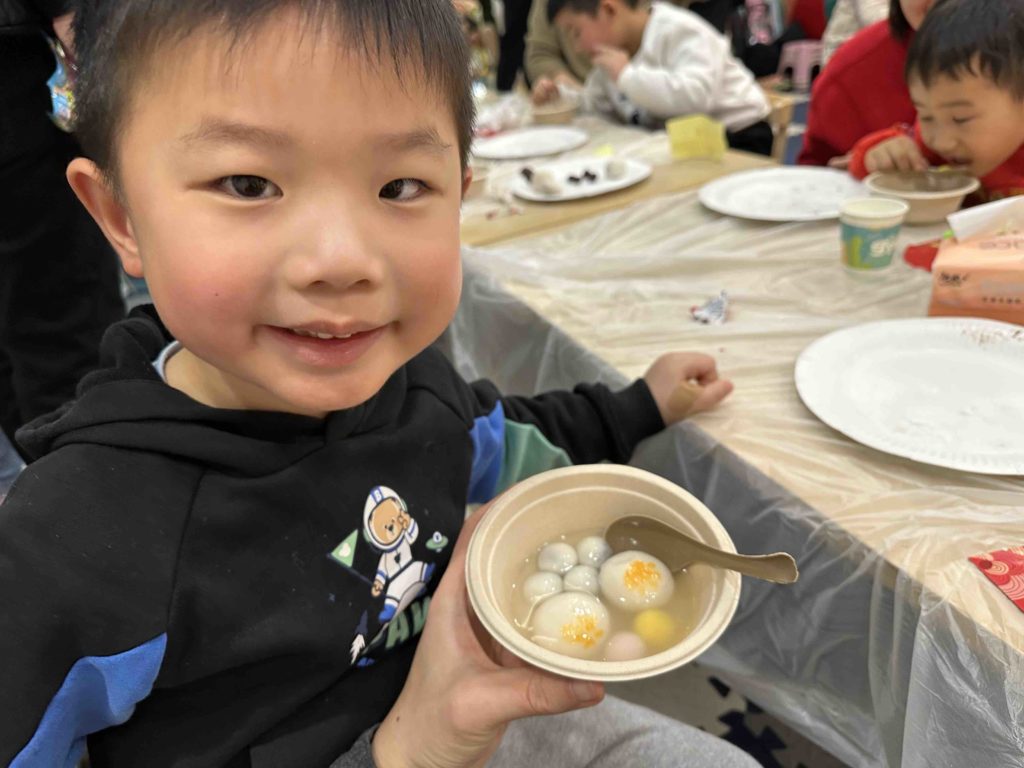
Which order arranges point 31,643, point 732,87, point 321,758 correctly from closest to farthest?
point 31,643 < point 321,758 < point 732,87

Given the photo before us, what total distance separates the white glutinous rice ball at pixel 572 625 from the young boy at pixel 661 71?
1.92m

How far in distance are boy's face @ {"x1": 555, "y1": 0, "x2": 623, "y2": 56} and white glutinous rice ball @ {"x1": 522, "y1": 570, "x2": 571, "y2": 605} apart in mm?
2356

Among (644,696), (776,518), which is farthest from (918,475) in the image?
(644,696)

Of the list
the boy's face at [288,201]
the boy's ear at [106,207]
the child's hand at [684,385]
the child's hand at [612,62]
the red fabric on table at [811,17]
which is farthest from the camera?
the red fabric on table at [811,17]

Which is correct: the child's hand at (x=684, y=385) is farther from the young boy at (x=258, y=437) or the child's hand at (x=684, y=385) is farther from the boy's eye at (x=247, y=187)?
the boy's eye at (x=247, y=187)

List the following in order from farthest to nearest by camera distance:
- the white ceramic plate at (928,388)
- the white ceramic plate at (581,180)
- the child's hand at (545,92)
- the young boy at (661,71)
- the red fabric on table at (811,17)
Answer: the red fabric on table at (811,17)
the child's hand at (545,92)
the young boy at (661,71)
the white ceramic plate at (581,180)
the white ceramic plate at (928,388)

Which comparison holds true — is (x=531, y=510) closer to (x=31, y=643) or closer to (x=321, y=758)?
(x=321, y=758)

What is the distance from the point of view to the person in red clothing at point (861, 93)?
166cm

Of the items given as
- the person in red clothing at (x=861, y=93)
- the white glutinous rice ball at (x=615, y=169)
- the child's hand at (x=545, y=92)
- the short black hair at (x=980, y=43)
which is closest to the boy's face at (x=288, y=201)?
the short black hair at (x=980, y=43)

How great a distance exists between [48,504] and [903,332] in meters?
0.93

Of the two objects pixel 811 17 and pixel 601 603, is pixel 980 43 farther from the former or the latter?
pixel 811 17

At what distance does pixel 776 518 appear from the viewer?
72cm

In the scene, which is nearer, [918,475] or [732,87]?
[918,475]

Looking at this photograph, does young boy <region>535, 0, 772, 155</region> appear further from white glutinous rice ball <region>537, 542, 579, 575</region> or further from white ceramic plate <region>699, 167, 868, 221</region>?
white glutinous rice ball <region>537, 542, 579, 575</region>
